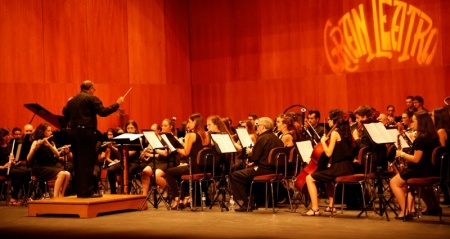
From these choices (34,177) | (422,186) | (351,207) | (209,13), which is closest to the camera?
(422,186)

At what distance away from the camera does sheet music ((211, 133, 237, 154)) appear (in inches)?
369

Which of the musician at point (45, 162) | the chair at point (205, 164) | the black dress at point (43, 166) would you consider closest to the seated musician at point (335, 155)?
the chair at point (205, 164)

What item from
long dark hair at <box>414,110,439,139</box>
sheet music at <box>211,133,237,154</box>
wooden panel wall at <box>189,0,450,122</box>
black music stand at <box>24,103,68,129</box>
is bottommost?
sheet music at <box>211,133,237,154</box>

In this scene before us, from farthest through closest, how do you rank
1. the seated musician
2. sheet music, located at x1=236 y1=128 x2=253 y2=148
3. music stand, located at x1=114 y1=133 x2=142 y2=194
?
sheet music, located at x1=236 y1=128 x2=253 y2=148 < music stand, located at x1=114 y1=133 x2=142 y2=194 < the seated musician

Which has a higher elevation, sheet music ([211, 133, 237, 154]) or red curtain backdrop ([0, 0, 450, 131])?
red curtain backdrop ([0, 0, 450, 131])

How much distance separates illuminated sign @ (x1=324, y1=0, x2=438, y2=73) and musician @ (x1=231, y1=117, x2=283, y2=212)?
19.1ft

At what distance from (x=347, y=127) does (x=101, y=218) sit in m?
3.40

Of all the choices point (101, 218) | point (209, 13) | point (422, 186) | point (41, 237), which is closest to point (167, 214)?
point (101, 218)

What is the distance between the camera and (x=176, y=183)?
1027cm

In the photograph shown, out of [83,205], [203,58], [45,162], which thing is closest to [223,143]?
[83,205]

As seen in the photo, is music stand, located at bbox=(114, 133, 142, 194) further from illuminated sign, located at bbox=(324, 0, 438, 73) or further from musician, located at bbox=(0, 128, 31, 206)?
illuminated sign, located at bbox=(324, 0, 438, 73)

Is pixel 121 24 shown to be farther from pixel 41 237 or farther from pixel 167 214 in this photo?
pixel 41 237

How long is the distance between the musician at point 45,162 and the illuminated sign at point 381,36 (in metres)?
7.01

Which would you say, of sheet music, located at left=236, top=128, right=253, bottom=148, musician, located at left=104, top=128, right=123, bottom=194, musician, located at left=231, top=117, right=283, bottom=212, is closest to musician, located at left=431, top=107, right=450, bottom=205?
musician, located at left=231, top=117, right=283, bottom=212
